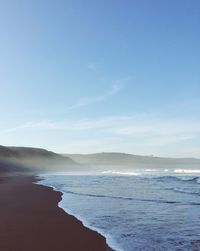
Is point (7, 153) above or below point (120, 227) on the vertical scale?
above

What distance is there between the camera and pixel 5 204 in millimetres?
20094

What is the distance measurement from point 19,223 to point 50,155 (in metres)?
147

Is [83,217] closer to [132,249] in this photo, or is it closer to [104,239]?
[104,239]

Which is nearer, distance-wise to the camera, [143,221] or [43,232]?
[43,232]

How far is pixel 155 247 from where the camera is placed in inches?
423

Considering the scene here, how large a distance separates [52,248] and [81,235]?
197cm

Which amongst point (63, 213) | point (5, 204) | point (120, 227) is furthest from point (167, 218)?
point (5, 204)

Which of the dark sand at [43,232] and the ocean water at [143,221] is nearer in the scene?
the dark sand at [43,232]

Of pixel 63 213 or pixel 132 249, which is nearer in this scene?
pixel 132 249

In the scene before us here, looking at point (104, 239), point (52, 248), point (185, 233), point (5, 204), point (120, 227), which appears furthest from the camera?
point (5, 204)

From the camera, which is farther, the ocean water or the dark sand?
the ocean water

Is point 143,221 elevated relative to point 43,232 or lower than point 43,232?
elevated

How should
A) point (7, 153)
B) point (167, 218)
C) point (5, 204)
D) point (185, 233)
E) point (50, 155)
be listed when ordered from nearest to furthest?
point (185, 233) < point (167, 218) < point (5, 204) < point (7, 153) < point (50, 155)

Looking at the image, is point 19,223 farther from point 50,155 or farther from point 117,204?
point 50,155
